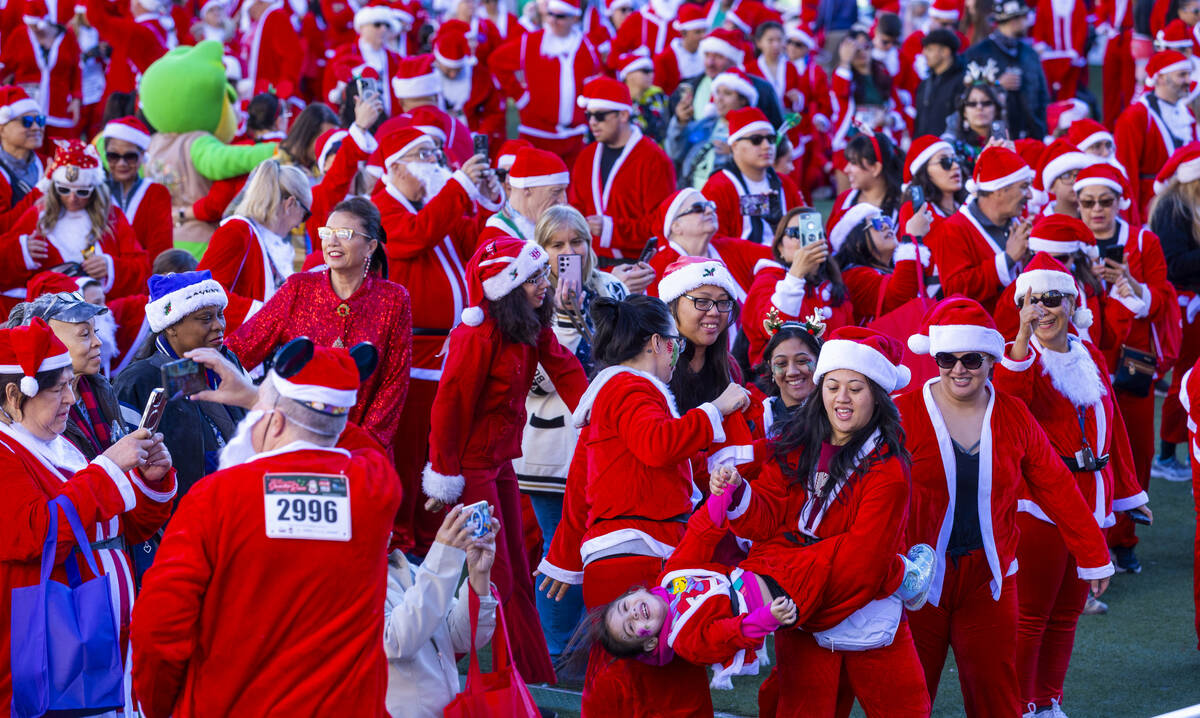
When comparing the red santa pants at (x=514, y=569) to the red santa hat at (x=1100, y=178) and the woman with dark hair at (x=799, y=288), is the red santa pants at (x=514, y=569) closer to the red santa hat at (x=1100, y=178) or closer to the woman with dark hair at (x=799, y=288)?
the woman with dark hair at (x=799, y=288)

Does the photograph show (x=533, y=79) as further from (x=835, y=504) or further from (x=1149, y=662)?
(x=835, y=504)

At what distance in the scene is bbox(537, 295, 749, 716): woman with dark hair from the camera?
452cm

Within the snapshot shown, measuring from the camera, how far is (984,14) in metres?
12.8

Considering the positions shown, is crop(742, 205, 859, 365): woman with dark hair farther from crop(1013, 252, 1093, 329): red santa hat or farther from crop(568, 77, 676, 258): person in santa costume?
crop(568, 77, 676, 258): person in santa costume

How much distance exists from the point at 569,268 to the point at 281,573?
3.17 meters

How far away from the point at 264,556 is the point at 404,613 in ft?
2.05

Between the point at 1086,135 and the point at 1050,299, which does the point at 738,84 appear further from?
the point at 1050,299

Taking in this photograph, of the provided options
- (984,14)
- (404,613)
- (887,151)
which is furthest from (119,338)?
(984,14)

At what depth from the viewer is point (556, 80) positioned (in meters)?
12.3

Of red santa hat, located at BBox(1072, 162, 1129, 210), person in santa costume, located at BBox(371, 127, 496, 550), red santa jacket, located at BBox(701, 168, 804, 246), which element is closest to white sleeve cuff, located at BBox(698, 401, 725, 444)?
person in santa costume, located at BBox(371, 127, 496, 550)

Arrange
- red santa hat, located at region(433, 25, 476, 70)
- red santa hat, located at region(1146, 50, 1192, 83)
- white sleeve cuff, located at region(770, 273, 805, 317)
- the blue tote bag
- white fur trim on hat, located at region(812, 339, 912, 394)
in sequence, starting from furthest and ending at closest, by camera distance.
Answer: red santa hat, located at region(433, 25, 476, 70), red santa hat, located at region(1146, 50, 1192, 83), white sleeve cuff, located at region(770, 273, 805, 317), white fur trim on hat, located at region(812, 339, 912, 394), the blue tote bag

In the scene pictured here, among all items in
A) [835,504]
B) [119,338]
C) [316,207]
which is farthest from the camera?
[316,207]

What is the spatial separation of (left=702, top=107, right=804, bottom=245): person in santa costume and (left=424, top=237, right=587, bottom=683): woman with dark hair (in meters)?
2.53

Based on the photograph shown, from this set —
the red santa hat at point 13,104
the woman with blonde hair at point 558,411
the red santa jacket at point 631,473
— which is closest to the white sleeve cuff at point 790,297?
the woman with blonde hair at point 558,411
